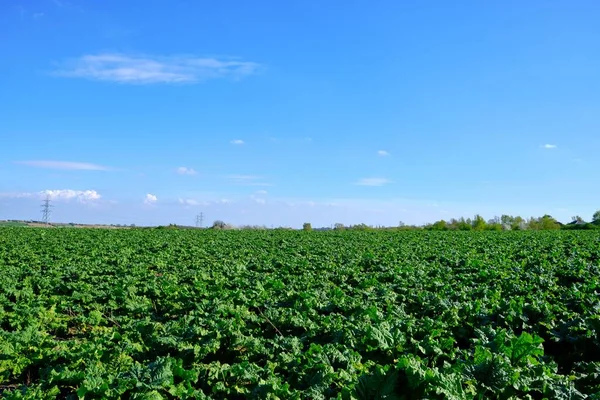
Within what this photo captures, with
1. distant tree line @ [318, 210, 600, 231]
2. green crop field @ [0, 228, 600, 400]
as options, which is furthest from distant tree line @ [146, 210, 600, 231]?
green crop field @ [0, 228, 600, 400]

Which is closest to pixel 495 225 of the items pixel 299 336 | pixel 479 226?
pixel 479 226

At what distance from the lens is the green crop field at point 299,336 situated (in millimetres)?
5086

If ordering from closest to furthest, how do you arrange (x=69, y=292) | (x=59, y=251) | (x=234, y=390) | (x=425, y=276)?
(x=234, y=390), (x=69, y=292), (x=425, y=276), (x=59, y=251)

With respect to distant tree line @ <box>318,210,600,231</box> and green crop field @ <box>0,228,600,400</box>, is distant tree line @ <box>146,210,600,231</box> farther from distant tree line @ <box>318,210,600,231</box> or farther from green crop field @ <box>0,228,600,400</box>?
green crop field @ <box>0,228,600,400</box>

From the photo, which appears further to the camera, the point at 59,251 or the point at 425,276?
the point at 59,251

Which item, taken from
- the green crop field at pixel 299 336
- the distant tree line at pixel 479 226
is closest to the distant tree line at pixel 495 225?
the distant tree line at pixel 479 226

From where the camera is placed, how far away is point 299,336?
7.84m

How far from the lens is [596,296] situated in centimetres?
1025

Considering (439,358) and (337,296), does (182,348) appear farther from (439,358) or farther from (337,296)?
(337,296)

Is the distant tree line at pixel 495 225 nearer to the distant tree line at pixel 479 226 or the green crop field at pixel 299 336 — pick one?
the distant tree line at pixel 479 226

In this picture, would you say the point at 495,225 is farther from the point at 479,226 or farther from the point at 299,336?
the point at 299,336

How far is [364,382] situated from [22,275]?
13.7 meters

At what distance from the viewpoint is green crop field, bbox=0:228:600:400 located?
509 centimetres

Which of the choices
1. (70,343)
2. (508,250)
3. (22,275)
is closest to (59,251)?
(22,275)
